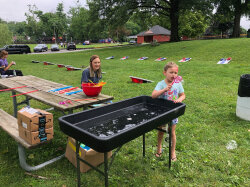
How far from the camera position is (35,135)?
249cm

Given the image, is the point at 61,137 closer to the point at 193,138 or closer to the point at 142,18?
the point at 193,138

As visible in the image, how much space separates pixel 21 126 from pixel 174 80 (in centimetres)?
204

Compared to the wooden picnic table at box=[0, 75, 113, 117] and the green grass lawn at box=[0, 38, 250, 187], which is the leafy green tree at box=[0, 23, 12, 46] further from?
the green grass lawn at box=[0, 38, 250, 187]

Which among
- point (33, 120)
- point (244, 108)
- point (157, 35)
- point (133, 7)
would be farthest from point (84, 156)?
point (157, 35)

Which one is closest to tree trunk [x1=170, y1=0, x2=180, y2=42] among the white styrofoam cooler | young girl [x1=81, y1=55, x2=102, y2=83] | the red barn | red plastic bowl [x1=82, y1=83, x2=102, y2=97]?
the white styrofoam cooler

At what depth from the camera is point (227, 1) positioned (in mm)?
24016

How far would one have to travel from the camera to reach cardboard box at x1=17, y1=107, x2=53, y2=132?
2455 millimetres

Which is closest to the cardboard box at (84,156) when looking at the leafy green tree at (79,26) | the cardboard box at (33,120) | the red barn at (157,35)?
the cardboard box at (33,120)

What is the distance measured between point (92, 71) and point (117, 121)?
1638mm

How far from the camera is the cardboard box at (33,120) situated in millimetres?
2455

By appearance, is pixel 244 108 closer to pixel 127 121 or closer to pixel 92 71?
pixel 127 121

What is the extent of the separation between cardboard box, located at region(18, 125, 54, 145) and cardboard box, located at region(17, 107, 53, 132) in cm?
4

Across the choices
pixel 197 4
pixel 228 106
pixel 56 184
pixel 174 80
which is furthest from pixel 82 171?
pixel 197 4

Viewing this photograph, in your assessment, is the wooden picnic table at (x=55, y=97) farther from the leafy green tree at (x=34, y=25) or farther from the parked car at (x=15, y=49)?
the leafy green tree at (x=34, y=25)
